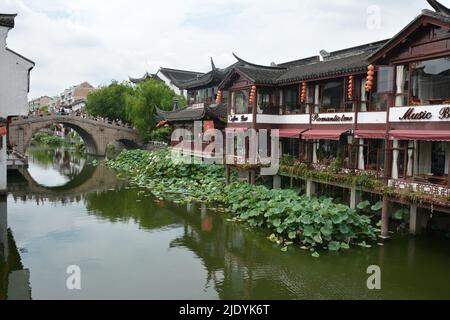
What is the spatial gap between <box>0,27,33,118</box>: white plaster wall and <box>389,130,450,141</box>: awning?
18.0 m

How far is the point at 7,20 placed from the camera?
20.8m

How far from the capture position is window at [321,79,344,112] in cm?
2045

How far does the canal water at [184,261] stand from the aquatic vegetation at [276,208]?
24.5 inches

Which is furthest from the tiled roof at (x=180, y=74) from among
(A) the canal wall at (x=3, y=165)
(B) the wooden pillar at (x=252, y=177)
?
(A) the canal wall at (x=3, y=165)

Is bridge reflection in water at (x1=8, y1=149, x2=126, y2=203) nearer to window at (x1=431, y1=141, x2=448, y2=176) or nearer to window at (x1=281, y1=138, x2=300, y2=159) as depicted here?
window at (x1=281, y1=138, x2=300, y2=159)

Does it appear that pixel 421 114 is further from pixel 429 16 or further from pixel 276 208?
pixel 276 208

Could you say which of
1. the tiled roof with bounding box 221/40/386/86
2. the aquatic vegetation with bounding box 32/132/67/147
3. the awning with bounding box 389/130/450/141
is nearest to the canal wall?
the tiled roof with bounding box 221/40/386/86

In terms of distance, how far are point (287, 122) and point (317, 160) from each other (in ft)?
9.65

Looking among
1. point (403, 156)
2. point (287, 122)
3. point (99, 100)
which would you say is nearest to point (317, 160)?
point (287, 122)

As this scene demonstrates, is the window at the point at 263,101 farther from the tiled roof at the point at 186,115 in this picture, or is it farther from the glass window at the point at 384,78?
the glass window at the point at 384,78

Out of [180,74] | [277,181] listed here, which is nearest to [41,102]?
[180,74]

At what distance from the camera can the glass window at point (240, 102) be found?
80.5 ft

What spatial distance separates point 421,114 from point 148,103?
119 ft
